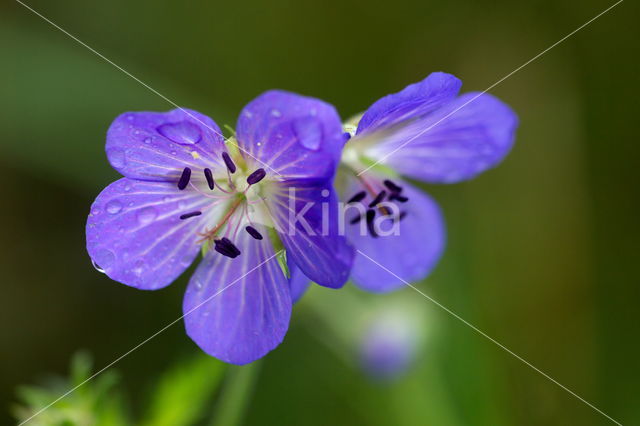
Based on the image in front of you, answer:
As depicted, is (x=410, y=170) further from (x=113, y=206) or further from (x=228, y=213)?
(x=113, y=206)

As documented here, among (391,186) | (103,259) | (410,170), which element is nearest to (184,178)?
(103,259)

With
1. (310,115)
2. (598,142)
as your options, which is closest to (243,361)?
(310,115)

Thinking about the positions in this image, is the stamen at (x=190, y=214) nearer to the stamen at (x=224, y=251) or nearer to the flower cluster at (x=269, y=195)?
the flower cluster at (x=269, y=195)

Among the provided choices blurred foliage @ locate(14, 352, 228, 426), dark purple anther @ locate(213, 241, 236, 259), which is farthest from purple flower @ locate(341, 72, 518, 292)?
blurred foliage @ locate(14, 352, 228, 426)

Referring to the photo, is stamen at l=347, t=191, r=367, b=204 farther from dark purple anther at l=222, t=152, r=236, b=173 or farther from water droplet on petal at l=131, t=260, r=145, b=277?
water droplet on petal at l=131, t=260, r=145, b=277

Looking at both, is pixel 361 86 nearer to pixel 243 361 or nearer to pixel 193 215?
pixel 193 215
